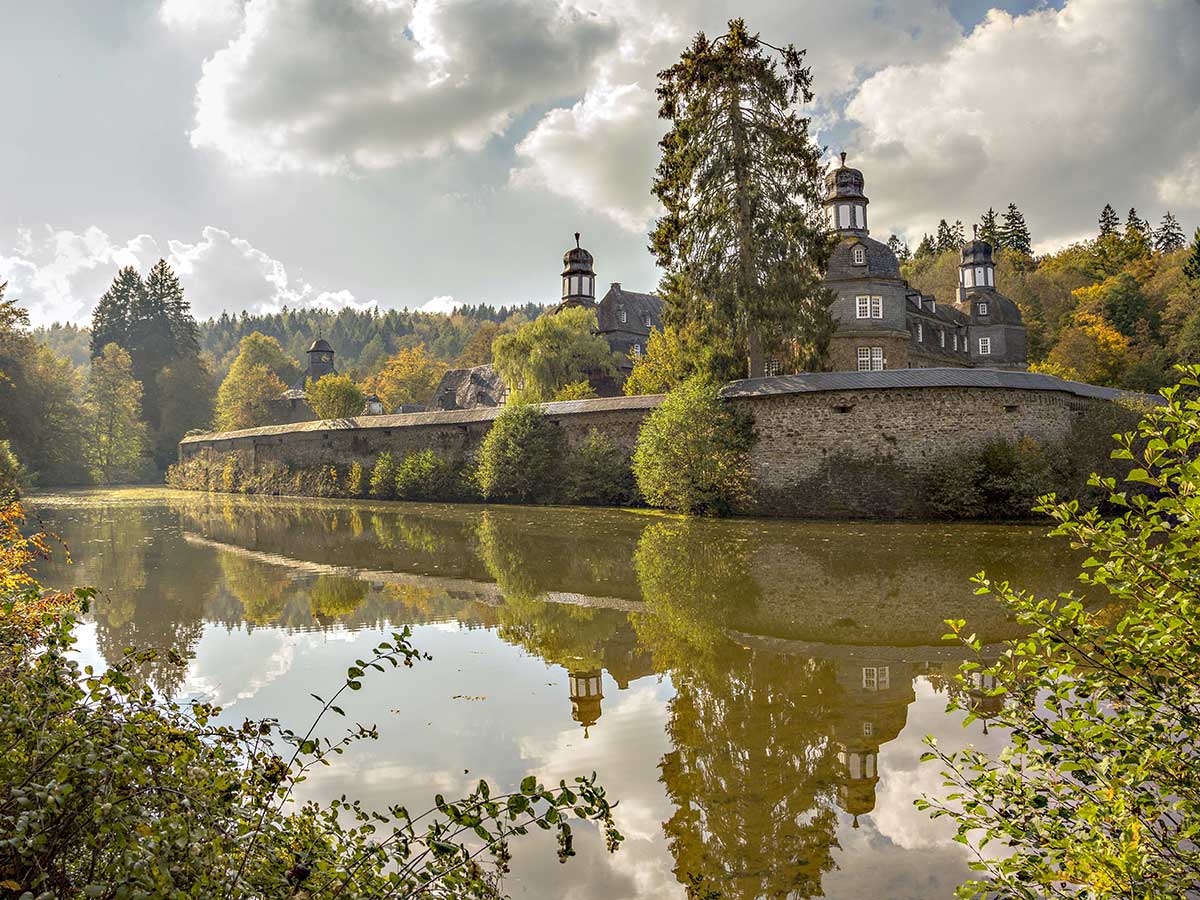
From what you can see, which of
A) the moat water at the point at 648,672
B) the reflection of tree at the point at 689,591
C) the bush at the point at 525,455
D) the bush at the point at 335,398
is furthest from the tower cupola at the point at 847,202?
the bush at the point at 335,398

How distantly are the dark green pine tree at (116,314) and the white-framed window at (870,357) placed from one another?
190 ft

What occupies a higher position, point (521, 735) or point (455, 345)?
point (455, 345)

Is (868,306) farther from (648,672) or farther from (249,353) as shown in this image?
(249,353)

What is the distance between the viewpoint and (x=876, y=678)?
664cm

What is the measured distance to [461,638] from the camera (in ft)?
28.1

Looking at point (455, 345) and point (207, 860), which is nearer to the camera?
point (207, 860)

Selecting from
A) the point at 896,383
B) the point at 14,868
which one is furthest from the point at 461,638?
the point at 896,383

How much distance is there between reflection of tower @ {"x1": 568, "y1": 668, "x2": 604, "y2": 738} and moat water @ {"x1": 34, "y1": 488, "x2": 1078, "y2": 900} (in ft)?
0.09

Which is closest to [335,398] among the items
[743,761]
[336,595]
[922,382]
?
[922,382]

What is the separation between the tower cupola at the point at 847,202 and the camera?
113ft

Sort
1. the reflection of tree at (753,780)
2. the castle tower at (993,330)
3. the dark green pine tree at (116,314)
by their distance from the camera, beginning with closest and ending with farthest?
the reflection of tree at (753,780) < the castle tower at (993,330) < the dark green pine tree at (116,314)

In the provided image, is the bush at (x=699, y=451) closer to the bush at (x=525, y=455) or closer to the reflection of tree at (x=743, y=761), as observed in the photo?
the bush at (x=525, y=455)

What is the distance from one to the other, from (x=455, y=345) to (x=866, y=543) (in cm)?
10374

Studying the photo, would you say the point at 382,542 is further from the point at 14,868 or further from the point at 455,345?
the point at 455,345
